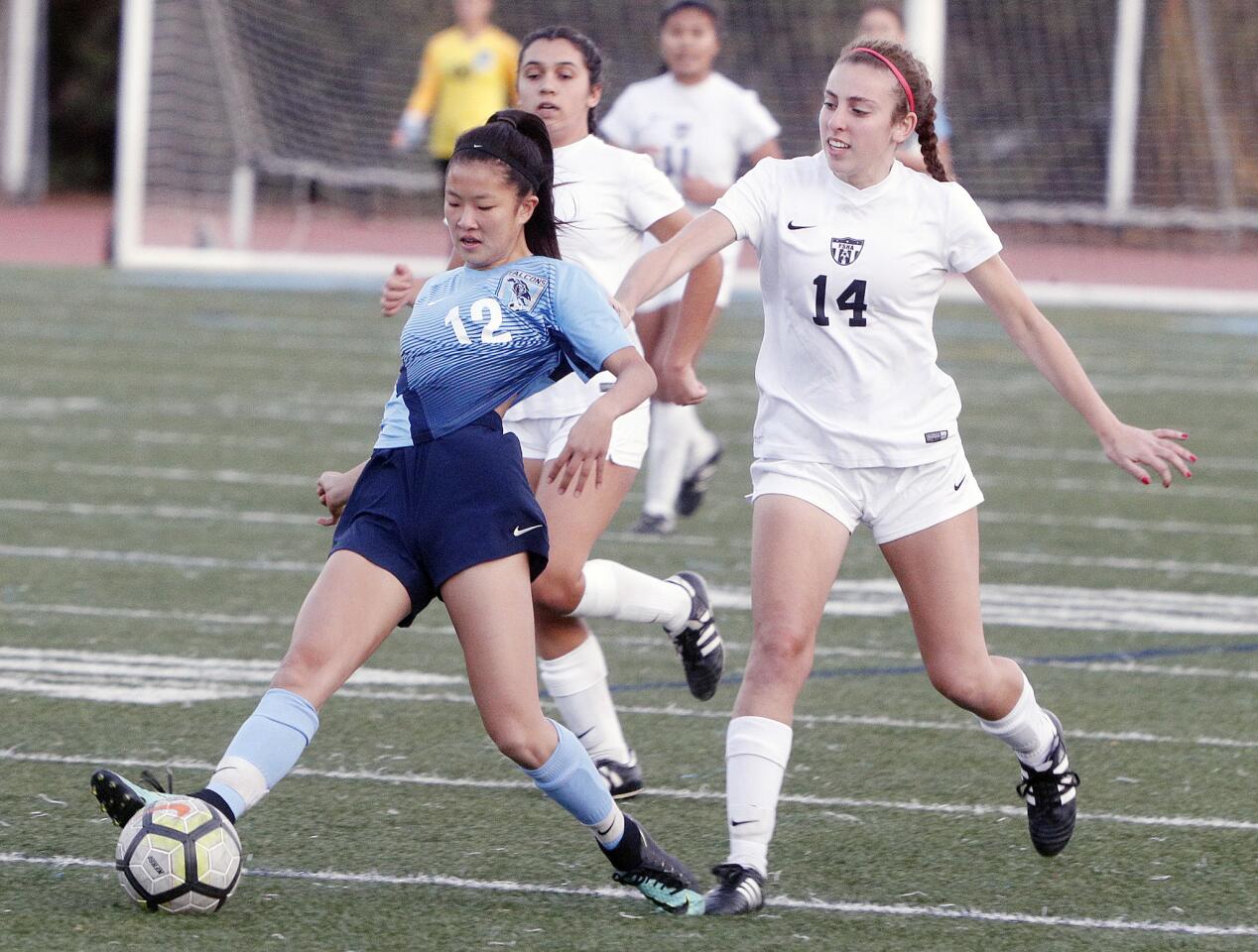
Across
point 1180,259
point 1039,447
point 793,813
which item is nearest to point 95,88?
point 1180,259

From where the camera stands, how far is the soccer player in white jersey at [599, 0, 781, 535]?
1000 cm

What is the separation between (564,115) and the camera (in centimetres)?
594

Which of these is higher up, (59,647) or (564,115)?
(564,115)

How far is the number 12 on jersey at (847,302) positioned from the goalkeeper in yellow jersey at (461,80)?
14.0m

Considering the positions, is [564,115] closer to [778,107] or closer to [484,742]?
[484,742]

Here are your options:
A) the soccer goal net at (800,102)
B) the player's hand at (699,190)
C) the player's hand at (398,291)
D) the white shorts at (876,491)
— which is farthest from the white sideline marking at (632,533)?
the soccer goal net at (800,102)

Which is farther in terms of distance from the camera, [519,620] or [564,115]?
[564,115]

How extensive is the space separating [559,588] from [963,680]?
1.09 metres

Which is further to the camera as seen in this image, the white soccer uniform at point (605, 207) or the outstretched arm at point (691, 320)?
the white soccer uniform at point (605, 207)

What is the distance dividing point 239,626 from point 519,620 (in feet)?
11.0

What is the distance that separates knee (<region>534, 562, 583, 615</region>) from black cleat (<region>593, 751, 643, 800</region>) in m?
0.39

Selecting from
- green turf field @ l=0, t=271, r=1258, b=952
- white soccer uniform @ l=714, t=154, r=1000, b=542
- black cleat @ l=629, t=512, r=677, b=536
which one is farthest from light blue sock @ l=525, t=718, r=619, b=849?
black cleat @ l=629, t=512, r=677, b=536

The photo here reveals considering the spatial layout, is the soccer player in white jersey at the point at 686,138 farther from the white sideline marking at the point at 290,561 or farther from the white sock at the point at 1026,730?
the white sock at the point at 1026,730

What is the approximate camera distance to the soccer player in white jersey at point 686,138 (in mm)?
10000
